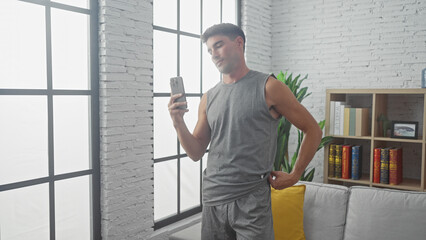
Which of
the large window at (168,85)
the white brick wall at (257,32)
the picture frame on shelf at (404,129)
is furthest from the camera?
the white brick wall at (257,32)

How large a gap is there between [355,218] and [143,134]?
1.57 metres

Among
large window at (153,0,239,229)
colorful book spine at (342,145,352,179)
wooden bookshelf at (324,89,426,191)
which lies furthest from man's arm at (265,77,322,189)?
colorful book spine at (342,145,352,179)

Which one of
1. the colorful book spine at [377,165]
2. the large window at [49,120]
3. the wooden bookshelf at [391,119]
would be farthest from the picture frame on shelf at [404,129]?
the large window at [49,120]

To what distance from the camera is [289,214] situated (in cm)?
240

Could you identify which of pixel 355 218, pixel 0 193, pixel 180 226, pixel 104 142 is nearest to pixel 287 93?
pixel 355 218

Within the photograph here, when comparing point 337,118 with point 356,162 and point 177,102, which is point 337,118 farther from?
point 177,102

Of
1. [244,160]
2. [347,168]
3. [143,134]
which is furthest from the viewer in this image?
[347,168]

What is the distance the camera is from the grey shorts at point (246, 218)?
1.55 m

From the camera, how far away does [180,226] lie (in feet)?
11.0

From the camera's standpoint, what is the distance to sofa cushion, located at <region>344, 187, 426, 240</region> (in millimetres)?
2176

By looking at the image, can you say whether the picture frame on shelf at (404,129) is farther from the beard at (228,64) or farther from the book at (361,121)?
the beard at (228,64)

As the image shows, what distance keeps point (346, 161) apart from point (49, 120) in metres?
2.75

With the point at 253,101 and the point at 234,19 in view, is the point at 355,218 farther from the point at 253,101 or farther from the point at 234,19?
the point at 234,19

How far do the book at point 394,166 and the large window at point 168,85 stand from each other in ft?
5.72
